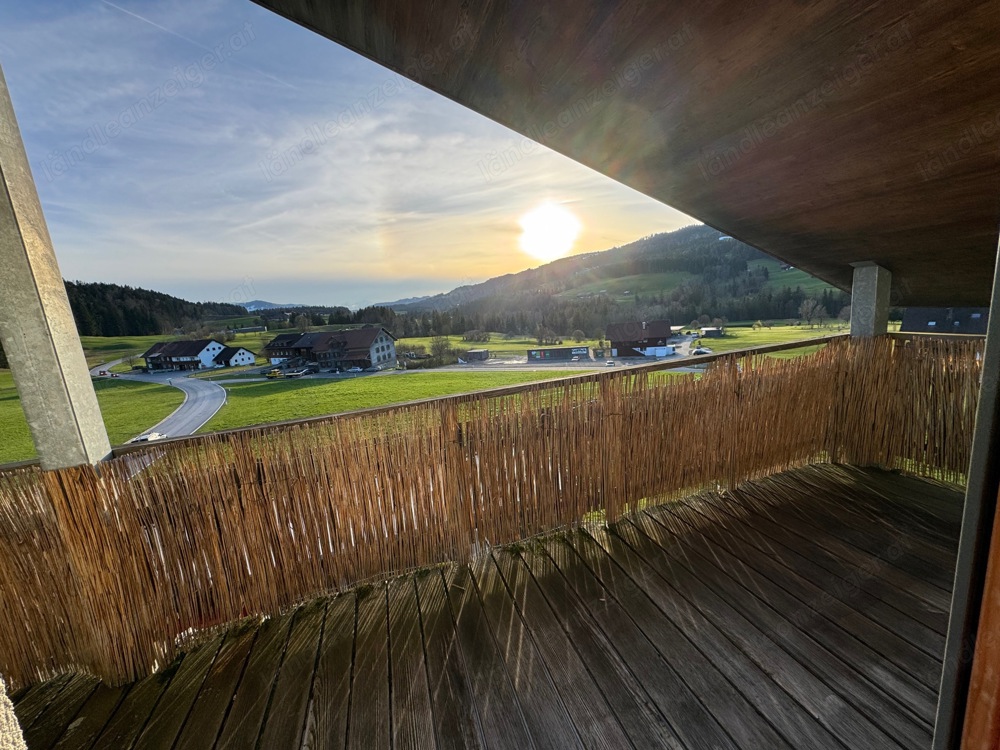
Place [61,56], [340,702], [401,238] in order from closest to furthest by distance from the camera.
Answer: [340,702] < [61,56] < [401,238]

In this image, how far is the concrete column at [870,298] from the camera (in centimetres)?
291

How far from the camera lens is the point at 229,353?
8.83 ft

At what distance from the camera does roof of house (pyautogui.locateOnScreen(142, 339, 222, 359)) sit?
2.34 metres

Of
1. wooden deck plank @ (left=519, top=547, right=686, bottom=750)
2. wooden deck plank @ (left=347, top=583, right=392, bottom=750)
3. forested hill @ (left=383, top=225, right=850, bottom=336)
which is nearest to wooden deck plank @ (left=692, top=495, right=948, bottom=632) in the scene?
wooden deck plank @ (left=519, top=547, right=686, bottom=750)

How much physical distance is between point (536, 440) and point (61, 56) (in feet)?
→ 10.3

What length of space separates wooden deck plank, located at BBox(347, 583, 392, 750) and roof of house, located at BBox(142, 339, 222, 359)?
5.94ft

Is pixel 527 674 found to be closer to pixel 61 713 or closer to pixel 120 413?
pixel 61 713

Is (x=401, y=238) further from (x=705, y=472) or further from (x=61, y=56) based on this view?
A: (x=705, y=472)

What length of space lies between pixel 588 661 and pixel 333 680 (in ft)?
3.36

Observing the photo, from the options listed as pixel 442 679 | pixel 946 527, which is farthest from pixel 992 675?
pixel 946 527

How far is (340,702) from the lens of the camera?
4.90 feet

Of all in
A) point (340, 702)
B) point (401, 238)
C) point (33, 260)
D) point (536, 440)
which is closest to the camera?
point (33, 260)

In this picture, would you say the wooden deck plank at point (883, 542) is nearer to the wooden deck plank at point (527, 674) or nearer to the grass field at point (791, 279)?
the wooden deck plank at point (527, 674)

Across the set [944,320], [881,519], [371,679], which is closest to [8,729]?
[371,679]
